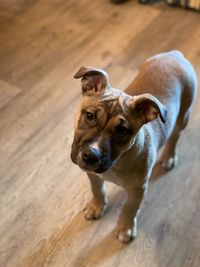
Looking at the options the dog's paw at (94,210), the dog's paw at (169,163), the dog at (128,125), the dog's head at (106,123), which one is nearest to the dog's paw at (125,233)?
the dog at (128,125)

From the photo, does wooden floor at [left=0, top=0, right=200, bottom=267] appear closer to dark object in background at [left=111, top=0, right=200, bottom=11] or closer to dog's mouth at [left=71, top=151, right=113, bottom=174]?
dark object in background at [left=111, top=0, right=200, bottom=11]

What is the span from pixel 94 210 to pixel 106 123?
27.9 inches

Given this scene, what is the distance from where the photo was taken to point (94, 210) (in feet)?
6.59

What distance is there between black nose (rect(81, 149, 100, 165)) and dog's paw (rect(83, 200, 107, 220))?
65 centimetres

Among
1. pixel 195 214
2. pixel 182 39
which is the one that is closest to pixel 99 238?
pixel 195 214

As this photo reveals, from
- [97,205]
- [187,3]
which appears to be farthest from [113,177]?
[187,3]

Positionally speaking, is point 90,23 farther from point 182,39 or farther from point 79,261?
point 79,261

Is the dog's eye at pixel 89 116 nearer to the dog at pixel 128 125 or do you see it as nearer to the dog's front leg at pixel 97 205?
the dog at pixel 128 125

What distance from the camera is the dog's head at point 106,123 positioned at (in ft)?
4.65

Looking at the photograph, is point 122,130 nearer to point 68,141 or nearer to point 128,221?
point 128,221

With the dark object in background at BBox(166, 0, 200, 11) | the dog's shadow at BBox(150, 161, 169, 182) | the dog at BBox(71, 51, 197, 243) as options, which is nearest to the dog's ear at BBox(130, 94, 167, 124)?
the dog at BBox(71, 51, 197, 243)

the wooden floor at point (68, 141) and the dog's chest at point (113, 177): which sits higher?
the dog's chest at point (113, 177)

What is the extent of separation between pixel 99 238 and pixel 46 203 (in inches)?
13.3

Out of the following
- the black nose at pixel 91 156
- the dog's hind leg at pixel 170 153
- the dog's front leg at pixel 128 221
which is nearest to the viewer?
the black nose at pixel 91 156
